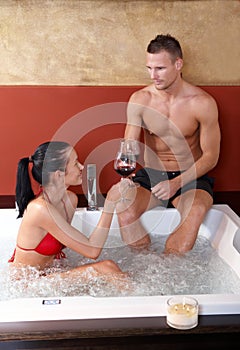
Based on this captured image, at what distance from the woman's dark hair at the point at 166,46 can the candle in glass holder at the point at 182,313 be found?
1.44 meters

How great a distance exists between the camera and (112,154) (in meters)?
3.41

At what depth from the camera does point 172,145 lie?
3.10 meters

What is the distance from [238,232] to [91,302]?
0.99 meters

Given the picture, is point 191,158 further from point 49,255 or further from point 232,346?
point 232,346

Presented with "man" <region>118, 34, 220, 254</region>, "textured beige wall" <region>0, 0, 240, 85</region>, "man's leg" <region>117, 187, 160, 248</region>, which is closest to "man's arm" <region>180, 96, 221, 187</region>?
"man" <region>118, 34, 220, 254</region>

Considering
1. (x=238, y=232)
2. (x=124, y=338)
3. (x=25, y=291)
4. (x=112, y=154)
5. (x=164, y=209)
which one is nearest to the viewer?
(x=124, y=338)

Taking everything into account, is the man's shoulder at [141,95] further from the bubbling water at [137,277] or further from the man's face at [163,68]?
the bubbling water at [137,277]

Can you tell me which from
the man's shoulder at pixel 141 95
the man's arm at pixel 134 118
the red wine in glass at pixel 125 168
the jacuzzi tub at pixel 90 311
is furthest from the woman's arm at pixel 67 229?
the man's shoulder at pixel 141 95

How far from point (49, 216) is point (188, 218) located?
2.62 feet

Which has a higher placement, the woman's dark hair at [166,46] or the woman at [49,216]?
the woman's dark hair at [166,46]

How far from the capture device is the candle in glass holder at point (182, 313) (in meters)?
1.82

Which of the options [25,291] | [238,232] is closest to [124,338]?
[25,291]

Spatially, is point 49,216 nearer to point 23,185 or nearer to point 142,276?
point 23,185

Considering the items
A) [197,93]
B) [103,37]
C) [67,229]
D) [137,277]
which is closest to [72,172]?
[67,229]
